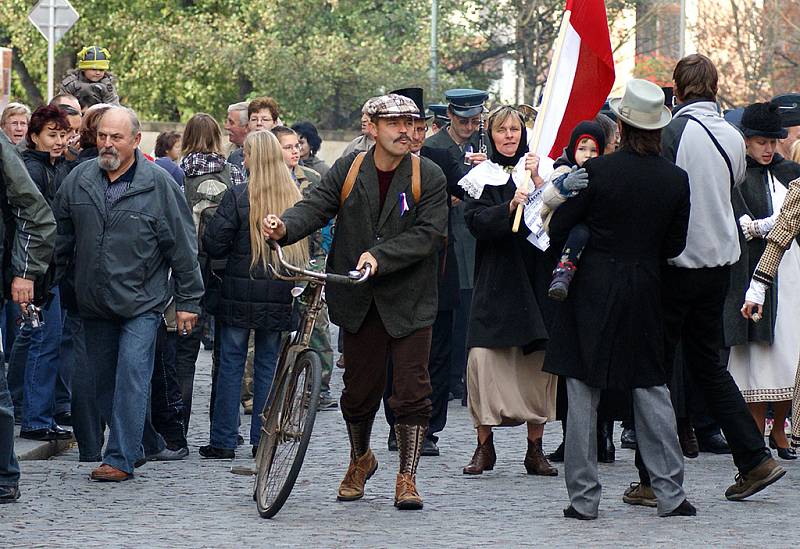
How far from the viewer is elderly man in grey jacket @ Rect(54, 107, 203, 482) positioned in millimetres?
8930

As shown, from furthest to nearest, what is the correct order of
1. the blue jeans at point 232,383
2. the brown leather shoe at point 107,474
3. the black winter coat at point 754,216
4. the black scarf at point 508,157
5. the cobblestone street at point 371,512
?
the black winter coat at point 754,216 → the blue jeans at point 232,383 → the black scarf at point 508,157 → the brown leather shoe at point 107,474 → the cobblestone street at point 371,512

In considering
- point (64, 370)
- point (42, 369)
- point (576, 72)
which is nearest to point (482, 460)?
point (576, 72)

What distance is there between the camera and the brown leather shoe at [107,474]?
886 cm

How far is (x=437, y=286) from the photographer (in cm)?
900

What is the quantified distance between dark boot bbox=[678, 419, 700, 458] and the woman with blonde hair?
2.39 metres

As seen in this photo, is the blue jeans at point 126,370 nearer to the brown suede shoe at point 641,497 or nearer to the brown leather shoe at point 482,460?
the brown leather shoe at point 482,460

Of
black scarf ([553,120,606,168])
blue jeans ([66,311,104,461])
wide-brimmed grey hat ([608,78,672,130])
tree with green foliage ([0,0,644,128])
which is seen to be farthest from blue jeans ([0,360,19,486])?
tree with green foliage ([0,0,644,128])

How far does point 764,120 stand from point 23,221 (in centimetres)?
425

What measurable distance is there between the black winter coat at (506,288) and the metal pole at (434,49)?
921 inches

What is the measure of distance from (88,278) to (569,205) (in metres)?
2.64

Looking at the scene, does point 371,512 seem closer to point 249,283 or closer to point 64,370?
point 249,283

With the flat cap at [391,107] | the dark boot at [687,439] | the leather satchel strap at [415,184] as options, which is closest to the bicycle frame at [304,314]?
the leather satchel strap at [415,184]

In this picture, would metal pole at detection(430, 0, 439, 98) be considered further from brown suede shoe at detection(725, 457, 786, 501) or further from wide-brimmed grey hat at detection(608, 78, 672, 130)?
wide-brimmed grey hat at detection(608, 78, 672, 130)

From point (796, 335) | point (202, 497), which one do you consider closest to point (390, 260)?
point (202, 497)
